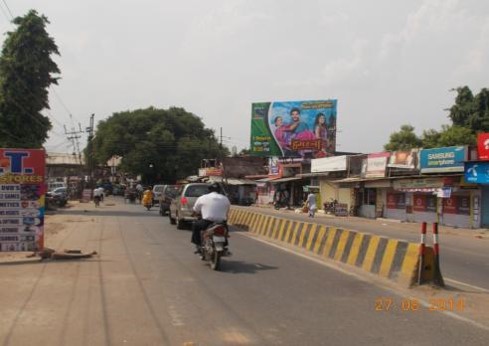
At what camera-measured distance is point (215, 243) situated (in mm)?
11547

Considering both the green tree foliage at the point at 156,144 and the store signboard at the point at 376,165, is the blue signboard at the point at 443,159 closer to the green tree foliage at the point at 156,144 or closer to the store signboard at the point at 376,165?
the store signboard at the point at 376,165

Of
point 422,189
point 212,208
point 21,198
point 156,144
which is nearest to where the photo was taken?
point 212,208

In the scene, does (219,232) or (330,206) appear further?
(330,206)

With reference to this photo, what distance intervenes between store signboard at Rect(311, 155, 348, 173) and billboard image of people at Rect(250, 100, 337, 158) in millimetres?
6117

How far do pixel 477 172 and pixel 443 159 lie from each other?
115 inches

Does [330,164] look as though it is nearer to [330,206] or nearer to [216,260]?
[330,206]

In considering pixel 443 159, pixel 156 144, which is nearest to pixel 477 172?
pixel 443 159

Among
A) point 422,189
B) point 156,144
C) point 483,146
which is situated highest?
point 156,144

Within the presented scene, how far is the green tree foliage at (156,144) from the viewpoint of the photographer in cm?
8419

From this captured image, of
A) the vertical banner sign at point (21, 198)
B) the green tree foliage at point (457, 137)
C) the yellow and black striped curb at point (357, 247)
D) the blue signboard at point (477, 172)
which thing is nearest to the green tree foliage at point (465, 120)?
the green tree foliage at point (457, 137)

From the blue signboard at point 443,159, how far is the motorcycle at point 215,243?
2191 centimetres

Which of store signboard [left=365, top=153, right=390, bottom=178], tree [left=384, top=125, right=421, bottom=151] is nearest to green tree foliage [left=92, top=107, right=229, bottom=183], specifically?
tree [left=384, top=125, right=421, bottom=151]
